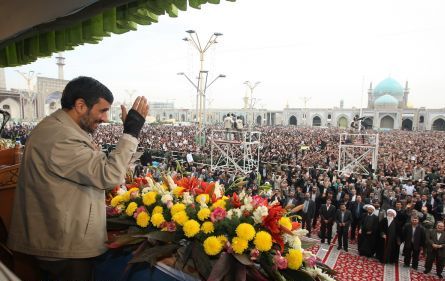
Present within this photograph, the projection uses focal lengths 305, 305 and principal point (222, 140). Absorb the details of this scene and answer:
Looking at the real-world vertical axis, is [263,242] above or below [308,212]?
above

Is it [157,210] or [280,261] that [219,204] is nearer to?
[157,210]

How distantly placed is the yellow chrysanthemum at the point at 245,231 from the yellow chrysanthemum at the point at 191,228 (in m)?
0.30

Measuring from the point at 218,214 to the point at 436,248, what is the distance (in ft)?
22.7

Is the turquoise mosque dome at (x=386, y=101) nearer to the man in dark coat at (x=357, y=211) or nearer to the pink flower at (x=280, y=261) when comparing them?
the man in dark coat at (x=357, y=211)

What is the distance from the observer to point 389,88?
236 ft

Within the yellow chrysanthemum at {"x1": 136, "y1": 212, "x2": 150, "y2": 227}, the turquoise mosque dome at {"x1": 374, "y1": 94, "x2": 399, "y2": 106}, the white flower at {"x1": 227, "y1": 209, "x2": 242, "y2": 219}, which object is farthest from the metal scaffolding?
the turquoise mosque dome at {"x1": 374, "y1": 94, "x2": 399, "y2": 106}

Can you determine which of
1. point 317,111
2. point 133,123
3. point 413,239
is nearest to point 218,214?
point 133,123

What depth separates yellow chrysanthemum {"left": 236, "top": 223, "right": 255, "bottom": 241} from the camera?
194 cm

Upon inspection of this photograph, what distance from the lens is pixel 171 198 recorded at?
2.49 m

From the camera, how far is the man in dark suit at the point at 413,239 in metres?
7.14

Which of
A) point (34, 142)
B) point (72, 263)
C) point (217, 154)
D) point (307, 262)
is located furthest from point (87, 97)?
point (217, 154)

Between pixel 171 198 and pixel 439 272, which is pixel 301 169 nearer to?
pixel 439 272

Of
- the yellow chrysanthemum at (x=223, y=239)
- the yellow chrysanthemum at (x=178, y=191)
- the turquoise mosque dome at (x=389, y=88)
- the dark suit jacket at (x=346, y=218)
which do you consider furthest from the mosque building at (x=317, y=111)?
the yellow chrysanthemum at (x=223, y=239)

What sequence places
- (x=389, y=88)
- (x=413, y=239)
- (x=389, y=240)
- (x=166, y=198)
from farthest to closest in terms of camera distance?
(x=389, y=88) → (x=389, y=240) → (x=413, y=239) → (x=166, y=198)
